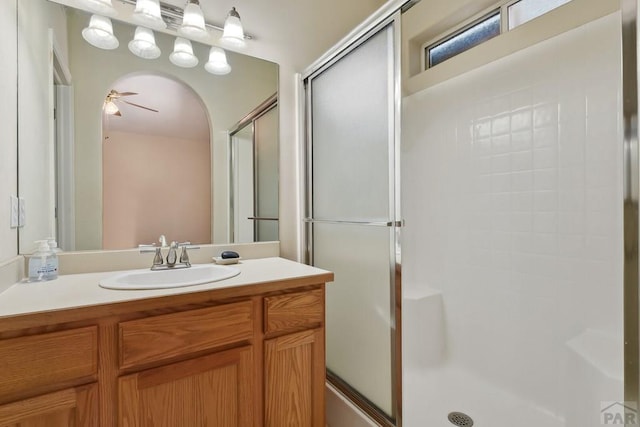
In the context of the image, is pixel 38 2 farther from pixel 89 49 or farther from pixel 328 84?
pixel 328 84

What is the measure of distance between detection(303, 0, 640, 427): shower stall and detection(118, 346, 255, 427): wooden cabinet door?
66 cm

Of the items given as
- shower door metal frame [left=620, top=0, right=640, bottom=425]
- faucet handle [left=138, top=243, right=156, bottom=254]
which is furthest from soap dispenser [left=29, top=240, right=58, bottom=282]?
shower door metal frame [left=620, top=0, right=640, bottom=425]

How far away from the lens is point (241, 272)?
134cm

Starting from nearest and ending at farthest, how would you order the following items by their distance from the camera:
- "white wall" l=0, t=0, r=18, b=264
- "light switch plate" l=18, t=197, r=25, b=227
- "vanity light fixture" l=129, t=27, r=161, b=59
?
"white wall" l=0, t=0, r=18, b=264 < "light switch plate" l=18, t=197, r=25, b=227 < "vanity light fixture" l=129, t=27, r=161, b=59

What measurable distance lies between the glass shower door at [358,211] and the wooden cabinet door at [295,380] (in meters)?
0.32

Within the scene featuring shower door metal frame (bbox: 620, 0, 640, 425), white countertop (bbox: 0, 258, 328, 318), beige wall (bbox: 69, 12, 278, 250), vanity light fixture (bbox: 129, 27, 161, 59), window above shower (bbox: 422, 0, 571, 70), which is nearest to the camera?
shower door metal frame (bbox: 620, 0, 640, 425)

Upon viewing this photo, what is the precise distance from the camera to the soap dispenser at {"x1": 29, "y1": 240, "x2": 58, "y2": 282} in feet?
3.75

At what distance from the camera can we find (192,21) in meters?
1.52

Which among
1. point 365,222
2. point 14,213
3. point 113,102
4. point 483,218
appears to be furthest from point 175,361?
point 483,218

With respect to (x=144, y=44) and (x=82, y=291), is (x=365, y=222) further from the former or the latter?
(x=144, y=44)

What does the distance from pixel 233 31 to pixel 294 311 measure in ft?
4.70

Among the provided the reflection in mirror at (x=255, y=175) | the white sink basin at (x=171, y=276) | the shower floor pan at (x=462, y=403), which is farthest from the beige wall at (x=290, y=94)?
the shower floor pan at (x=462, y=403)

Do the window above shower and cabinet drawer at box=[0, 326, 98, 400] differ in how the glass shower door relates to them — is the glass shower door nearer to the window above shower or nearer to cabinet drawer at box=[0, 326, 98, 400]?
the window above shower

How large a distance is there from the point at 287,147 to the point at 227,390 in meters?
1.30
